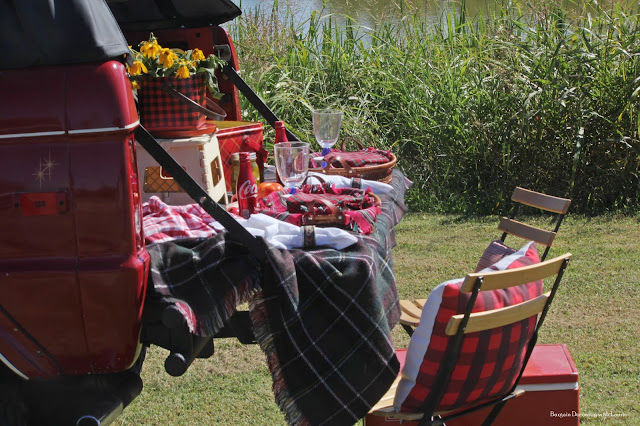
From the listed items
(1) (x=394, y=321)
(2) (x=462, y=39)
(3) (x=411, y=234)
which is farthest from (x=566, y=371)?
(2) (x=462, y=39)

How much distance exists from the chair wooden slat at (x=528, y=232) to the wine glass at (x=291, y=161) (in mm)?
Answer: 1195

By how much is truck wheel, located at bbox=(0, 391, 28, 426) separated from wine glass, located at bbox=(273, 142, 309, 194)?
115 centimetres

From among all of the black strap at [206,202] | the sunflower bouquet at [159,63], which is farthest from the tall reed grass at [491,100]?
the black strap at [206,202]

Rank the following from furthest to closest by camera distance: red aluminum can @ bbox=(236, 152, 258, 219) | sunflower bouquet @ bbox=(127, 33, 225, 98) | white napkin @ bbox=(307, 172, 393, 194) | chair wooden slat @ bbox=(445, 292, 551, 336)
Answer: white napkin @ bbox=(307, 172, 393, 194)
sunflower bouquet @ bbox=(127, 33, 225, 98)
red aluminum can @ bbox=(236, 152, 258, 219)
chair wooden slat @ bbox=(445, 292, 551, 336)

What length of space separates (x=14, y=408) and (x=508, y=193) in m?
5.31

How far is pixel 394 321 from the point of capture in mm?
2451

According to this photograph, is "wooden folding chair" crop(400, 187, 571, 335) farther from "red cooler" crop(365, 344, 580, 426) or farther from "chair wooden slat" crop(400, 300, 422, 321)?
"red cooler" crop(365, 344, 580, 426)

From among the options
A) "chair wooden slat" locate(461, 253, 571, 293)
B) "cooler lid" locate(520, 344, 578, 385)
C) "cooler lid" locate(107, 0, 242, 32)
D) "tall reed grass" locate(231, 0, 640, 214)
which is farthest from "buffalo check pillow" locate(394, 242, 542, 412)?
"tall reed grass" locate(231, 0, 640, 214)

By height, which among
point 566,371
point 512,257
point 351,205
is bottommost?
point 566,371

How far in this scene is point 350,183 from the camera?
304 cm

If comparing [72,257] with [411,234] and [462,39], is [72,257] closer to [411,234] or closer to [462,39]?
[411,234]

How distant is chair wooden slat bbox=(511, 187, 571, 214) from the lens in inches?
127

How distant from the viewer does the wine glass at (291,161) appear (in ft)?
8.68

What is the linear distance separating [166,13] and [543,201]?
1.94m
